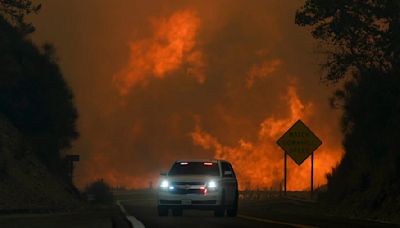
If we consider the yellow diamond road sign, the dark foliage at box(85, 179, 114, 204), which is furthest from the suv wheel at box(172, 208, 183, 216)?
the dark foliage at box(85, 179, 114, 204)

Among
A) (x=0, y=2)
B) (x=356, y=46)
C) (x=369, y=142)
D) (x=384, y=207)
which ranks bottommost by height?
(x=384, y=207)

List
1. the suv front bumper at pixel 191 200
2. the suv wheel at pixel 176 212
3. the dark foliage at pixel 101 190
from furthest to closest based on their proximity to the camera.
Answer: the dark foliage at pixel 101 190 → the suv wheel at pixel 176 212 → the suv front bumper at pixel 191 200

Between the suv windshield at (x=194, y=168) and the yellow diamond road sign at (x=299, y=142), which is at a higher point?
the yellow diamond road sign at (x=299, y=142)

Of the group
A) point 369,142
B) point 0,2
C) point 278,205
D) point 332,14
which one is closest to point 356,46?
point 332,14

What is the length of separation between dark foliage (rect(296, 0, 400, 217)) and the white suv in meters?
6.07

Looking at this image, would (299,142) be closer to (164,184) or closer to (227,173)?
(227,173)

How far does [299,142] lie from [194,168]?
631 inches

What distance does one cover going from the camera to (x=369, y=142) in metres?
41.7

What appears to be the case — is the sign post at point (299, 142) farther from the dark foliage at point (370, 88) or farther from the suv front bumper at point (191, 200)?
the suv front bumper at point (191, 200)

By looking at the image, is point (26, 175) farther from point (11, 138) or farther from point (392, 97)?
point (392, 97)

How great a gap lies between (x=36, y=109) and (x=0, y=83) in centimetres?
581

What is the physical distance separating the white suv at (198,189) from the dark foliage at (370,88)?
607 centimetres

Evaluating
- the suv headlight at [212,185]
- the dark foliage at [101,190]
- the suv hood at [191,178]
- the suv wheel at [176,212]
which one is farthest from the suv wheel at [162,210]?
the dark foliage at [101,190]

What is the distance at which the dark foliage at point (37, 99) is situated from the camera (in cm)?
6131
